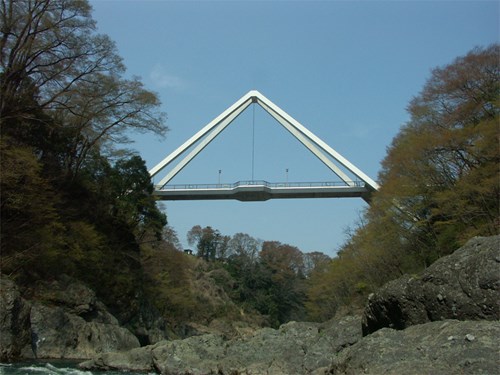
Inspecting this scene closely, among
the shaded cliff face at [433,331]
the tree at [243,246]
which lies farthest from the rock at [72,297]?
the tree at [243,246]

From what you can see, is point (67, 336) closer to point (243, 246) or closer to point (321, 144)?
point (321, 144)

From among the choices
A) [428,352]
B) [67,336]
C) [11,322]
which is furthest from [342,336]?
[67,336]

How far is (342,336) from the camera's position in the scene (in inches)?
566

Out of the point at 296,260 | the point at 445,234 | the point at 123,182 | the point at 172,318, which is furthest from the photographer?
the point at 296,260

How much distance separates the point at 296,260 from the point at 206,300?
57.7 ft

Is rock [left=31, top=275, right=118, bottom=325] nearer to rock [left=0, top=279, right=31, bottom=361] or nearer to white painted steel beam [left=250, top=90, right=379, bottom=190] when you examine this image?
rock [left=0, top=279, right=31, bottom=361]

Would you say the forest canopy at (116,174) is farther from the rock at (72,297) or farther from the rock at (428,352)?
the rock at (428,352)

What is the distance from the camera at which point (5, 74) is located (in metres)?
19.5

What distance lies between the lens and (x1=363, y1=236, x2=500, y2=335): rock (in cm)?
745

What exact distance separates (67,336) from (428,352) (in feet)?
47.1

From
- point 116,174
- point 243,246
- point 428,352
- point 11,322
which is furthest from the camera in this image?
point 243,246

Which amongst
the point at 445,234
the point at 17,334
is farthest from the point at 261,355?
the point at 445,234

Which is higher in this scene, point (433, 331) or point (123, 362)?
point (123, 362)

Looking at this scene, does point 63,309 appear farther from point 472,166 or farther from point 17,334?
point 472,166
